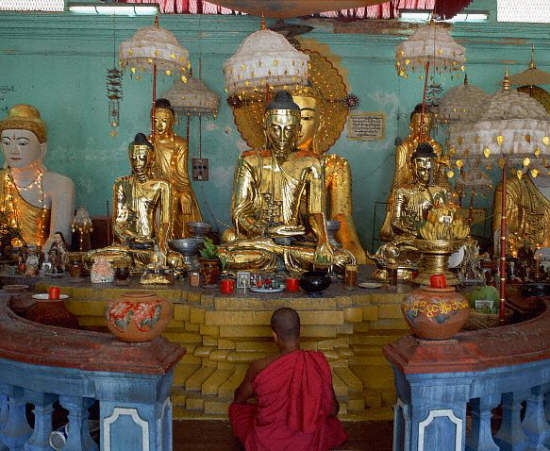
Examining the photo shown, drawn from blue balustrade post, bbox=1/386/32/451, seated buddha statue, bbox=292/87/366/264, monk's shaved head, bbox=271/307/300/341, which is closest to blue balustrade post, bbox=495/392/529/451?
monk's shaved head, bbox=271/307/300/341

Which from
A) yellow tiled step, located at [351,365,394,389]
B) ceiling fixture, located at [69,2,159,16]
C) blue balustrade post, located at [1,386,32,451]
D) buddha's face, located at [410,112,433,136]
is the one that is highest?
ceiling fixture, located at [69,2,159,16]

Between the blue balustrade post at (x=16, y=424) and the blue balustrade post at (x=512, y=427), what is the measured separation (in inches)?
67.2

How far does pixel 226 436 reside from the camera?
2.95 m

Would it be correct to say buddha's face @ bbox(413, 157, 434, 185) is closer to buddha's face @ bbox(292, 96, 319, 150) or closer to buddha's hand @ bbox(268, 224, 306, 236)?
buddha's hand @ bbox(268, 224, 306, 236)

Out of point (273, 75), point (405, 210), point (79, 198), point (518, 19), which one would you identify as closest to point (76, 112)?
point (79, 198)

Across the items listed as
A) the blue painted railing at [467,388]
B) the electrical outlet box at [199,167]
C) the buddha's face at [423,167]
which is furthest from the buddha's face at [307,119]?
the blue painted railing at [467,388]

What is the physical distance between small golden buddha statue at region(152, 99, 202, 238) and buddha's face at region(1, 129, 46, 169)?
123 cm

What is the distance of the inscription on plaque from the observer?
7379 mm

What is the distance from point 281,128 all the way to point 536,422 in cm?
298

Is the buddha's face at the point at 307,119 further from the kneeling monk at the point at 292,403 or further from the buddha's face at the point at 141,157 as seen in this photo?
the kneeling monk at the point at 292,403

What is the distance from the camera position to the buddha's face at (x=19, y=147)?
20.1 ft

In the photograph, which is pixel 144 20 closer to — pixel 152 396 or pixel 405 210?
pixel 405 210

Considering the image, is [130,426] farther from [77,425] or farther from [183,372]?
[183,372]

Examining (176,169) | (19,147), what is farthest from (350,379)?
(19,147)
